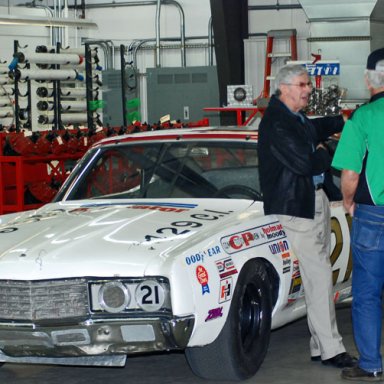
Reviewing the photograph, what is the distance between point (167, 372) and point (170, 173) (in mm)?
1307

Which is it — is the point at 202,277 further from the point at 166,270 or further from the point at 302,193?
the point at 302,193

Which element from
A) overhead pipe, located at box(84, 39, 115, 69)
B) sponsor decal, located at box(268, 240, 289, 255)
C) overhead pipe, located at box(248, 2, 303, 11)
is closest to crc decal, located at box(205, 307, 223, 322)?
sponsor decal, located at box(268, 240, 289, 255)

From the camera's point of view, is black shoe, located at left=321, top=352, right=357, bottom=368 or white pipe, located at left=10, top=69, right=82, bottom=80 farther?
white pipe, located at left=10, top=69, right=82, bottom=80

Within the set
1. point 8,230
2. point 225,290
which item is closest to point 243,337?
point 225,290

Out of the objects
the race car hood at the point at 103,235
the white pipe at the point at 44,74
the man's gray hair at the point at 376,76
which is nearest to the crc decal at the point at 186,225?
the race car hood at the point at 103,235

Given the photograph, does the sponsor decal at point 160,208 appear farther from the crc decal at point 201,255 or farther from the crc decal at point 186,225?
the crc decal at point 201,255

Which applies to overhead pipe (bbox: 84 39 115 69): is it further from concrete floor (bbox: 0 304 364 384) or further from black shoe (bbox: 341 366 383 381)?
black shoe (bbox: 341 366 383 381)

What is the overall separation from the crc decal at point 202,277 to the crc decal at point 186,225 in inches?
13.9

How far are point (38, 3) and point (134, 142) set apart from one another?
22.7m

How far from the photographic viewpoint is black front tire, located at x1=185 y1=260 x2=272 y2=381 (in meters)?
5.46

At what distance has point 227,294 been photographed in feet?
17.6

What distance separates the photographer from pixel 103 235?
18.3 feet

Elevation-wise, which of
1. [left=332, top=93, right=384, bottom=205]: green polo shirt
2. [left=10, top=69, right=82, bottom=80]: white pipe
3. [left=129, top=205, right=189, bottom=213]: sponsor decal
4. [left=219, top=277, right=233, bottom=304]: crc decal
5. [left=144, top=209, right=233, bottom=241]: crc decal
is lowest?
[left=219, top=277, right=233, bottom=304]: crc decal

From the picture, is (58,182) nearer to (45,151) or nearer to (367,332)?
(45,151)
